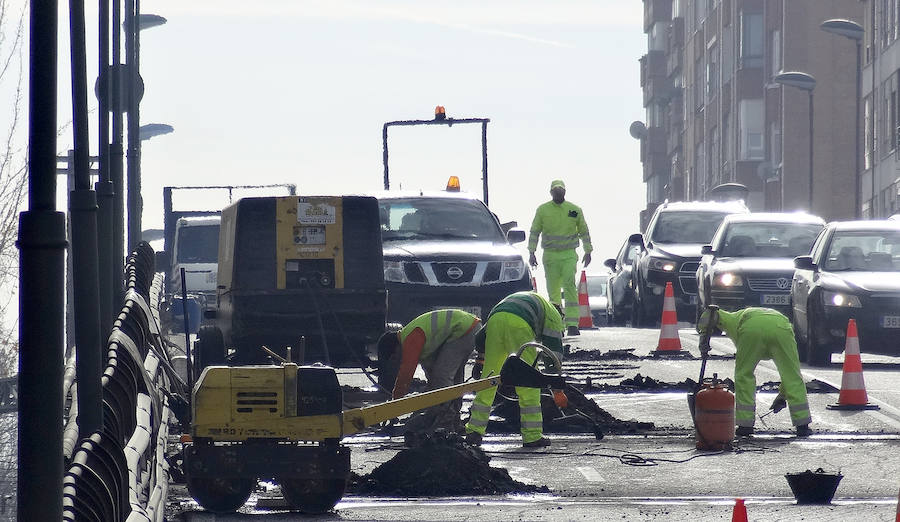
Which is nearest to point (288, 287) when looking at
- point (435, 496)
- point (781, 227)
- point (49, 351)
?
point (435, 496)

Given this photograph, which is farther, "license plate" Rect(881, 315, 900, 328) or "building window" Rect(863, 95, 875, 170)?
"building window" Rect(863, 95, 875, 170)

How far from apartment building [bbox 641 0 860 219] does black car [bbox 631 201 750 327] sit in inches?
1244

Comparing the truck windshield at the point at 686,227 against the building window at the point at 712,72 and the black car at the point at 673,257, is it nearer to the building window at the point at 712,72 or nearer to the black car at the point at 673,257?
the black car at the point at 673,257

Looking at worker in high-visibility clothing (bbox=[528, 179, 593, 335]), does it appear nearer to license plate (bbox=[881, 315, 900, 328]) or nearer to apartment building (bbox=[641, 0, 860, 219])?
license plate (bbox=[881, 315, 900, 328])

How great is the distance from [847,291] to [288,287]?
6859mm

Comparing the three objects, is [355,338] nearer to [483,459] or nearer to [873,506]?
[483,459]

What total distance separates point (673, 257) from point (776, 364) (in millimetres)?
13323

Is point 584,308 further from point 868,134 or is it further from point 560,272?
point 868,134

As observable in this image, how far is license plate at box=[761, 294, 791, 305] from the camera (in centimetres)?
2470

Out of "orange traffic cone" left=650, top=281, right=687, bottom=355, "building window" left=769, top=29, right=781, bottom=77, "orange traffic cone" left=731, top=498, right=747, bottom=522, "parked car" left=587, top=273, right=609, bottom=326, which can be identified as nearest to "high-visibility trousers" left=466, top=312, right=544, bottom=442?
"orange traffic cone" left=731, top=498, right=747, bottom=522

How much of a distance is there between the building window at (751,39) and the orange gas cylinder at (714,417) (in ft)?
201

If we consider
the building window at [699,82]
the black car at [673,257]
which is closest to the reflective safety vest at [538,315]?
the black car at [673,257]

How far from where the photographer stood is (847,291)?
2130 cm

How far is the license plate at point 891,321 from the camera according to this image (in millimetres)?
21062
